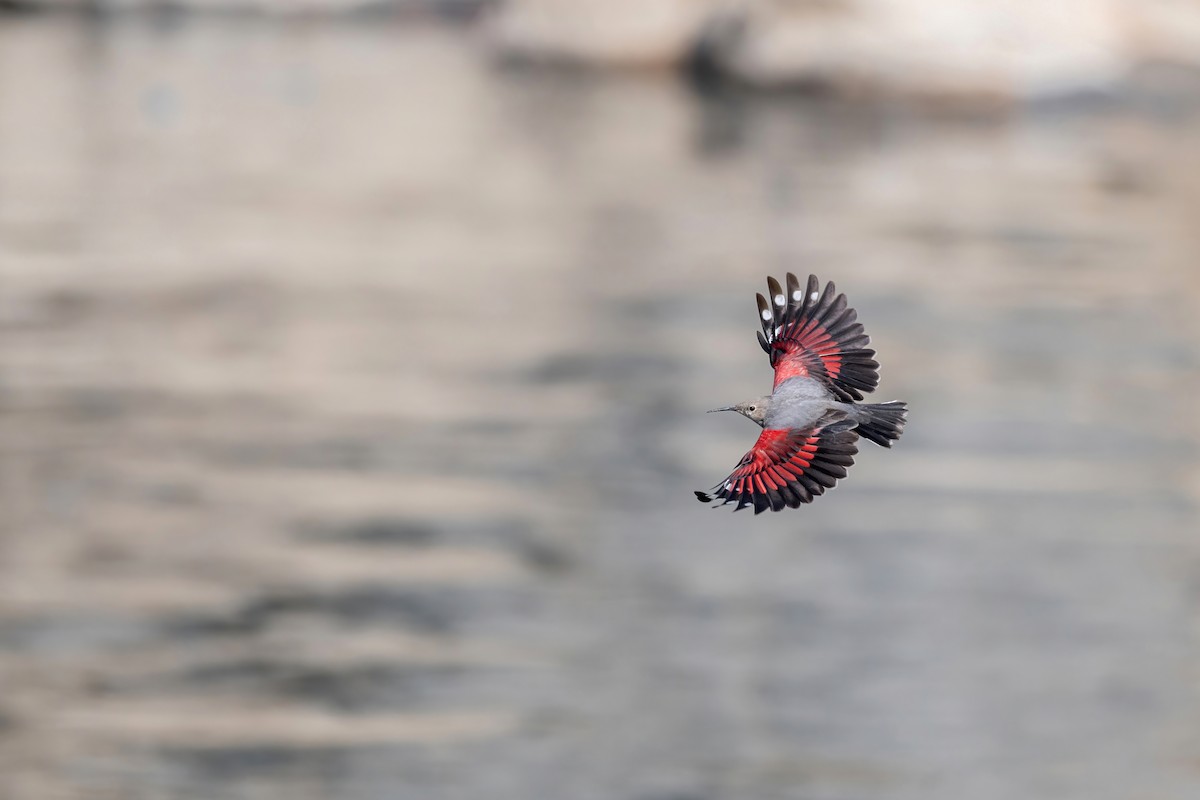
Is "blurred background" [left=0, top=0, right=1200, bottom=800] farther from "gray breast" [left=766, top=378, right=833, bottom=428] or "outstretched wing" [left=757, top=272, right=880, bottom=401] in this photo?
"gray breast" [left=766, top=378, right=833, bottom=428]

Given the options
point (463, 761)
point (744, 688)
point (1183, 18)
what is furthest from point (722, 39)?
point (463, 761)

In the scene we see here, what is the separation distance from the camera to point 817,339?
9.78 feet

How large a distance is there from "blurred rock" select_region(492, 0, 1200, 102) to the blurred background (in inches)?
10.7

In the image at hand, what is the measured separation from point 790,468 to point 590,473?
128ft

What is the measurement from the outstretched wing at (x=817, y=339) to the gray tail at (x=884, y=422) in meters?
0.05

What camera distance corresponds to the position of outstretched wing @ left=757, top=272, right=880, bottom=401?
2820 mm

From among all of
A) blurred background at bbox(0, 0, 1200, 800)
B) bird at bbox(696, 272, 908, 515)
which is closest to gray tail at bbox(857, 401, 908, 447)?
bird at bbox(696, 272, 908, 515)

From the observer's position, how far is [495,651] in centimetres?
3575

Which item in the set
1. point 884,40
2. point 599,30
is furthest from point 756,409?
point 599,30

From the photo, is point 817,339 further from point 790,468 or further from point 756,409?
point 790,468

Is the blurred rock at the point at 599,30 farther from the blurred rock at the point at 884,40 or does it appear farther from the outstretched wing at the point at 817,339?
the outstretched wing at the point at 817,339

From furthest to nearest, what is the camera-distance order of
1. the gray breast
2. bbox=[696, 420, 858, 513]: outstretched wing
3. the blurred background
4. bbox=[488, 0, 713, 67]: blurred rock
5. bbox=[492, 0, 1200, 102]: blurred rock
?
bbox=[488, 0, 713, 67]: blurred rock < bbox=[492, 0, 1200, 102]: blurred rock < the blurred background < the gray breast < bbox=[696, 420, 858, 513]: outstretched wing

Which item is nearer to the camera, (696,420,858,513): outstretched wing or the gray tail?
(696,420,858,513): outstretched wing

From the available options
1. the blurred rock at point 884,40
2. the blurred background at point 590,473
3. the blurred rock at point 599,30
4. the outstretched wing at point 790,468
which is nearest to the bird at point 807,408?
the outstretched wing at point 790,468
